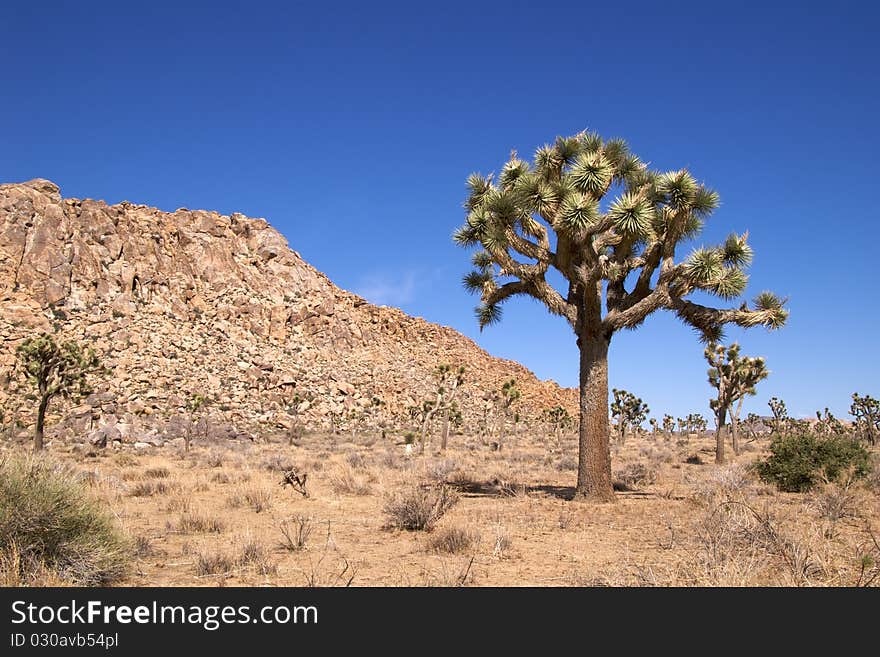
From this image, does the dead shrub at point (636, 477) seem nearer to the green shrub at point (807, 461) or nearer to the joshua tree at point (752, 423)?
the green shrub at point (807, 461)

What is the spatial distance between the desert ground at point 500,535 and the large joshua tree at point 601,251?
94.8 inches

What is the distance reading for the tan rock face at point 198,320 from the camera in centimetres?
4659

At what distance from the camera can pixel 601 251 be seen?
12156 millimetres

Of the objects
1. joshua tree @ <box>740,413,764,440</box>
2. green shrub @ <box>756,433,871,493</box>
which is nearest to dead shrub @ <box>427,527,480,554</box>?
green shrub @ <box>756,433,871,493</box>

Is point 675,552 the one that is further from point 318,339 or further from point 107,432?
point 318,339

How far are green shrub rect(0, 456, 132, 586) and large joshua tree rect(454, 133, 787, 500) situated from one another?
8.46 metres

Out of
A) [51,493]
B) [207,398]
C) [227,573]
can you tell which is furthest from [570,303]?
[207,398]

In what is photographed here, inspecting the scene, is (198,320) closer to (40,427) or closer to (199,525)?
(40,427)

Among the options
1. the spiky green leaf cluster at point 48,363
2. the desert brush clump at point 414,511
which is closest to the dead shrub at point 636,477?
the desert brush clump at point 414,511

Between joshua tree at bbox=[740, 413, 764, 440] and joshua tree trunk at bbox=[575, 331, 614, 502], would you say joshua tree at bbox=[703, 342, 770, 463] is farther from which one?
joshua tree at bbox=[740, 413, 764, 440]

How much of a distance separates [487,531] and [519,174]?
7.63 m

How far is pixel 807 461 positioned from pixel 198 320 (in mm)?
55350

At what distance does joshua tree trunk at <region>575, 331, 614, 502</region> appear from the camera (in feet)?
37.7

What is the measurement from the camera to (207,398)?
46.2m
